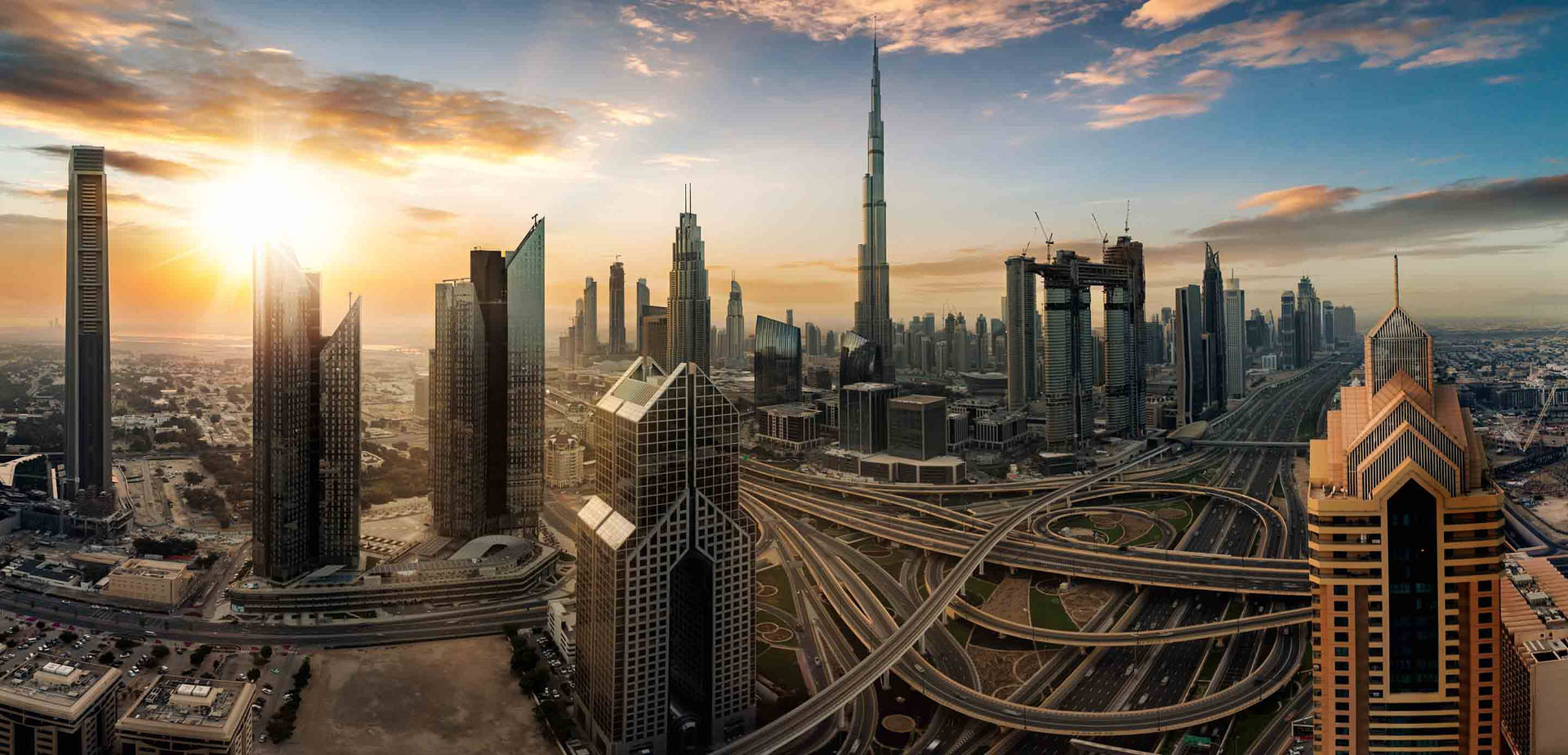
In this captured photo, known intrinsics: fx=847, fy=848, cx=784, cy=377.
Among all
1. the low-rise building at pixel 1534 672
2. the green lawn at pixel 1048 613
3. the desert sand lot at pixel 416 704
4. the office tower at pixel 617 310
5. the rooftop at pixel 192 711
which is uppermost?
the office tower at pixel 617 310

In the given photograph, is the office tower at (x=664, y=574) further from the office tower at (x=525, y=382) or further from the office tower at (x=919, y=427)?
the office tower at (x=919, y=427)

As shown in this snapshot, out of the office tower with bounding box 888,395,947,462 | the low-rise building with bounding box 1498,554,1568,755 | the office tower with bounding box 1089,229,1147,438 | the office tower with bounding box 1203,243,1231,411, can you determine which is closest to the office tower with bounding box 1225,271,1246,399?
the office tower with bounding box 1203,243,1231,411

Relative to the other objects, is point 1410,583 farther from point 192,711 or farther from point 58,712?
point 58,712

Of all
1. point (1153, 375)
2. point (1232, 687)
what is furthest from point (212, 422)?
point (1153, 375)

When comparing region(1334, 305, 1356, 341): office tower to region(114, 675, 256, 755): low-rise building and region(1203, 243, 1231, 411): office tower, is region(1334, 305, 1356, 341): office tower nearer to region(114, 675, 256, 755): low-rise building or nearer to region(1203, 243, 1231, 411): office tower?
region(1203, 243, 1231, 411): office tower

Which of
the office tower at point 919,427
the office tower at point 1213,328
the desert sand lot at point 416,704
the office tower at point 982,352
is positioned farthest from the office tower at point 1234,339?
the desert sand lot at point 416,704

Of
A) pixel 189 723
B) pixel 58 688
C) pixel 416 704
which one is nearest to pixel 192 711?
pixel 189 723
